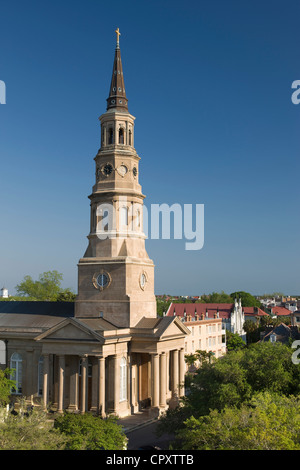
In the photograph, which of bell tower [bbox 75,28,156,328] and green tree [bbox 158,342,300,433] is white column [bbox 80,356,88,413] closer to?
bell tower [bbox 75,28,156,328]

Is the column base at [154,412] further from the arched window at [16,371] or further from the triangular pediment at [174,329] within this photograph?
the arched window at [16,371]

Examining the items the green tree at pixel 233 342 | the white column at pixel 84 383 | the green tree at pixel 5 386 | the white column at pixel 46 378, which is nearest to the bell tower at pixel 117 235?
the white column at pixel 84 383

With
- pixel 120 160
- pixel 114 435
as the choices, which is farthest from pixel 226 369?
pixel 120 160

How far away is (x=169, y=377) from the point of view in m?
47.2

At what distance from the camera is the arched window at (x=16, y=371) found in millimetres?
45188

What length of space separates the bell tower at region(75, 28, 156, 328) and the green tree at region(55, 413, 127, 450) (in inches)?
695

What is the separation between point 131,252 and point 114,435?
877 inches

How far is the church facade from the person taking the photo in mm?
40812

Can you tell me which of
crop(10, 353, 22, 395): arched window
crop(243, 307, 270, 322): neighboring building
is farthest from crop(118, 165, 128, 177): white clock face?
crop(243, 307, 270, 322): neighboring building

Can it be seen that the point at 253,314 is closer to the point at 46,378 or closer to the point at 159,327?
the point at 159,327

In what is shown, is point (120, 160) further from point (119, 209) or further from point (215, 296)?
point (215, 296)
